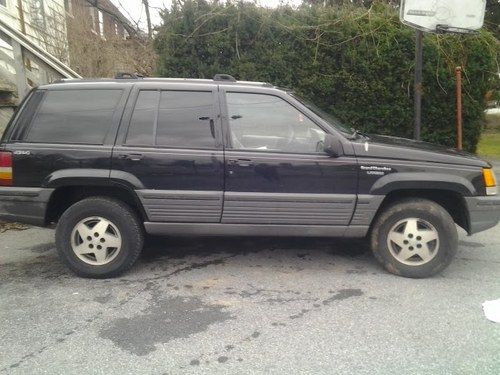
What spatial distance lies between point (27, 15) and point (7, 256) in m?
11.7

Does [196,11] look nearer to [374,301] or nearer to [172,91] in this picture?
[172,91]

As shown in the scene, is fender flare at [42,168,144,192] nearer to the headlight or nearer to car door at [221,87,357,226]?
car door at [221,87,357,226]

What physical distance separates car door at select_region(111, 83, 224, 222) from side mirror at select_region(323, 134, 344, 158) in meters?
0.93

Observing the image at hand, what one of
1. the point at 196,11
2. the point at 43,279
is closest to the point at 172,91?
the point at 43,279

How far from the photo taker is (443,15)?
6.79 metres

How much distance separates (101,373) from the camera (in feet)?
8.94

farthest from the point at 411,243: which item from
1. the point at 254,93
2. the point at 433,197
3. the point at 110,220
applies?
the point at 110,220

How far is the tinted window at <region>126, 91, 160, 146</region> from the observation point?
4.03m

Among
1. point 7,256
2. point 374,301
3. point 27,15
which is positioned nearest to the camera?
point 374,301

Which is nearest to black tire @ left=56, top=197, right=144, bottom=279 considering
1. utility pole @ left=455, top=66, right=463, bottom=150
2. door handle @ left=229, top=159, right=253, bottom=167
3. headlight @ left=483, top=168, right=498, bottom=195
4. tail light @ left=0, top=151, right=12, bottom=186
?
tail light @ left=0, top=151, right=12, bottom=186

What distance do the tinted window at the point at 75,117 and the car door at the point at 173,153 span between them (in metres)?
A: 0.20

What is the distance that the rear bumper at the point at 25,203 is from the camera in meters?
4.02

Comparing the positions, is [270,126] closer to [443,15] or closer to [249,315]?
[249,315]

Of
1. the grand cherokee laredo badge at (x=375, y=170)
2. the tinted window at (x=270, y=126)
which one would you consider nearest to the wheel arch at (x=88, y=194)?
the tinted window at (x=270, y=126)
